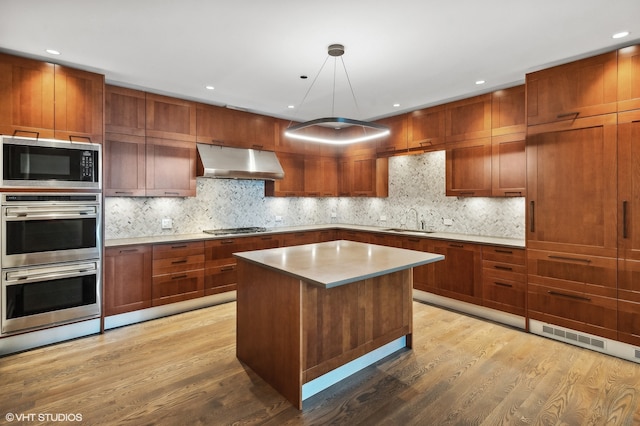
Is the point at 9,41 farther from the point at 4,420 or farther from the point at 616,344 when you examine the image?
the point at 616,344

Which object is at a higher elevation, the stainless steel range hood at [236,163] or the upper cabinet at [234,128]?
the upper cabinet at [234,128]

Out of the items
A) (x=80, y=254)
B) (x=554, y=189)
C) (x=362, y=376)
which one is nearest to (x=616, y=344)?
(x=554, y=189)

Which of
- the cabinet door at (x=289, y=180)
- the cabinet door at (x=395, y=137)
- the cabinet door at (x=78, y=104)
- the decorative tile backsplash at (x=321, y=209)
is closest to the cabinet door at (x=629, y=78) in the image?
the decorative tile backsplash at (x=321, y=209)

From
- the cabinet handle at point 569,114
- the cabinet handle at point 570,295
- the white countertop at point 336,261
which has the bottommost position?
the cabinet handle at point 570,295

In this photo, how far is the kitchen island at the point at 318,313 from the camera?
7.52 ft

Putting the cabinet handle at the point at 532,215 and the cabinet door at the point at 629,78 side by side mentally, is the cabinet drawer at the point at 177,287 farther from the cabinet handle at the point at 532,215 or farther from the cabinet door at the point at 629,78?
the cabinet door at the point at 629,78

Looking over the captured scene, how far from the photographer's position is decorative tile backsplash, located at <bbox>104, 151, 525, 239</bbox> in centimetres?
423

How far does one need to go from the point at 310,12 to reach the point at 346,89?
174 centimetres

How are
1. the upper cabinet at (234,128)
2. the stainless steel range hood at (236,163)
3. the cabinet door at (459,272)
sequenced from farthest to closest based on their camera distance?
1. the upper cabinet at (234,128)
2. the stainless steel range hood at (236,163)
3. the cabinet door at (459,272)

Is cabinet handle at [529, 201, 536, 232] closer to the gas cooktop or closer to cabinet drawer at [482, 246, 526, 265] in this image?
cabinet drawer at [482, 246, 526, 265]

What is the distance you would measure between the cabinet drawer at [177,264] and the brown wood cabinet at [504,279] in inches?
140

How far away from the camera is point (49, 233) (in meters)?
3.19

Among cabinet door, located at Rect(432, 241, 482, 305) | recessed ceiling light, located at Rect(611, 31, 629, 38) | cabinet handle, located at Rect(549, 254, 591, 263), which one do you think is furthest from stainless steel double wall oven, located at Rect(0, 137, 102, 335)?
recessed ceiling light, located at Rect(611, 31, 629, 38)
